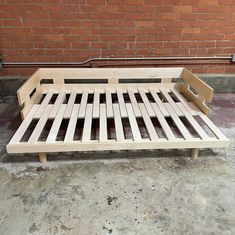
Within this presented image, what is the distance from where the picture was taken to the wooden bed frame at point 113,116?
1703 millimetres

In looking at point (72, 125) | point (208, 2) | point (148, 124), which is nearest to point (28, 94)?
point (72, 125)

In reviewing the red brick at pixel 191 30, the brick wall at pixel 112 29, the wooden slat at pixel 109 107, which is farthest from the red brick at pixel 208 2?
the wooden slat at pixel 109 107

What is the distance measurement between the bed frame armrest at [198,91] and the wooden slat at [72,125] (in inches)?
45.6

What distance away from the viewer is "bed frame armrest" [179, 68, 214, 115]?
2.06 metres

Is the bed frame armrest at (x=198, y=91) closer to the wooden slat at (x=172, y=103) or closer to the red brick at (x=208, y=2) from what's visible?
the wooden slat at (x=172, y=103)

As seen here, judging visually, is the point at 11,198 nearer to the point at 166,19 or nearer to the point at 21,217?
the point at 21,217

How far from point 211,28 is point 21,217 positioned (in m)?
2.80

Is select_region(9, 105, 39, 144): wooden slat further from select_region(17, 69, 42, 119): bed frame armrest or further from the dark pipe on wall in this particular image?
the dark pipe on wall

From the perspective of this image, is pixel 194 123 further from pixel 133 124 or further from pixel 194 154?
pixel 133 124

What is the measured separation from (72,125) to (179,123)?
90 cm

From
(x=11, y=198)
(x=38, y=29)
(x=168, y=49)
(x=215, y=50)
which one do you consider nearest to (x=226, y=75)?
(x=215, y=50)

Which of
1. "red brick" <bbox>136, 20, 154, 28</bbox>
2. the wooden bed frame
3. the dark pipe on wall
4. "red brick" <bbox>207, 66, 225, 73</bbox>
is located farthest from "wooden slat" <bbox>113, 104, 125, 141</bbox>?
"red brick" <bbox>207, 66, 225, 73</bbox>

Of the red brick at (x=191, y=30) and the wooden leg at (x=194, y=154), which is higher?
the red brick at (x=191, y=30)

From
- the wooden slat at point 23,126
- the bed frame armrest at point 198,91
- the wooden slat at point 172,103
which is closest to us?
the wooden slat at point 23,126
